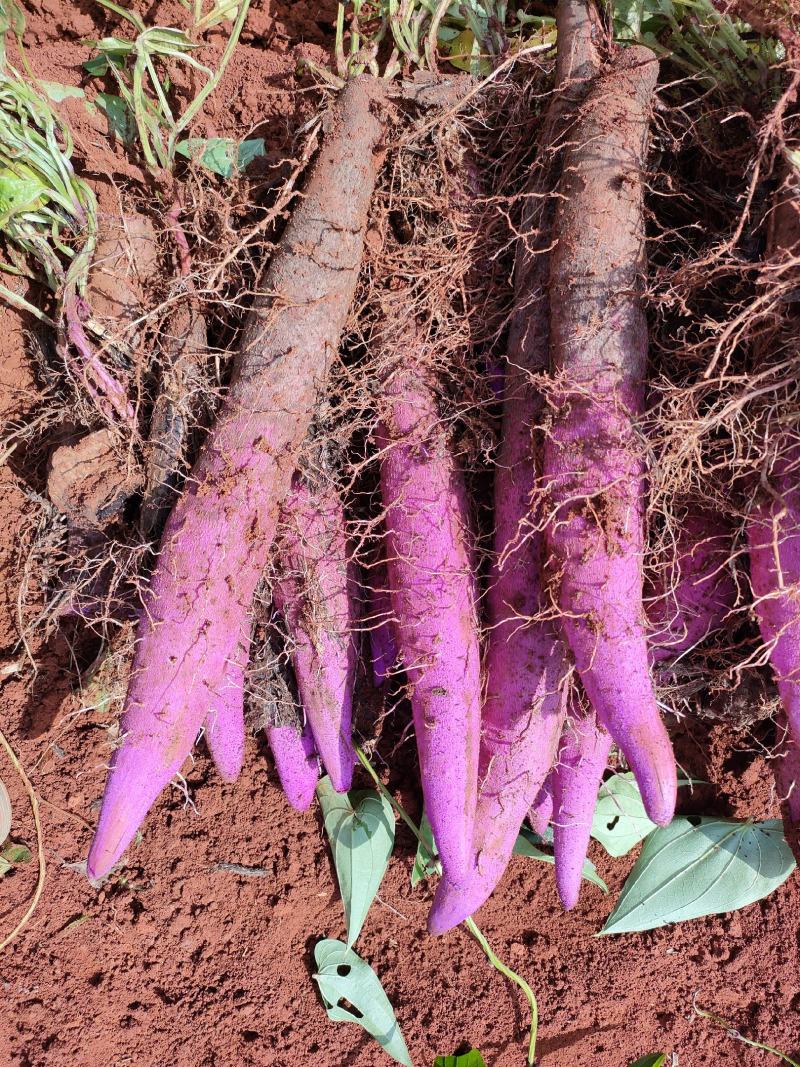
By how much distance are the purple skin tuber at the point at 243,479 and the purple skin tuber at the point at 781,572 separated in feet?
2.13

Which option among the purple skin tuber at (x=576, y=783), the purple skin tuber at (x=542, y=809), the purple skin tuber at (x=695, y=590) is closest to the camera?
the purple skin tuber at (x=695, y=590)

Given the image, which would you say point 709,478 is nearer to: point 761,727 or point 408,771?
point 761,727

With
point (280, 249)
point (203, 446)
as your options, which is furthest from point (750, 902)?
point (280, 249)

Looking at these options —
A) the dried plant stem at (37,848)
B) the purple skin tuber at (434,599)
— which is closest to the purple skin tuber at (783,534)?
the purple skin tuber at (434,599)

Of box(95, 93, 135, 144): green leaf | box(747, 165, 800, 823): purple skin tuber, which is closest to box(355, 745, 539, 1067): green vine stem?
box(747, 165, 800, 823): purple skin tuber

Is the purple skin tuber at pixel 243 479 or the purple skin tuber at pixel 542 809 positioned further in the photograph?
the purple skin tuber at pixel 542 809

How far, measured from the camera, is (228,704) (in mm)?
1159

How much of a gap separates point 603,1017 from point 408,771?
21.7 inches

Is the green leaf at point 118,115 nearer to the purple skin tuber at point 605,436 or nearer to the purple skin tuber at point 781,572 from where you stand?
the purple skin tuber at point 605,436

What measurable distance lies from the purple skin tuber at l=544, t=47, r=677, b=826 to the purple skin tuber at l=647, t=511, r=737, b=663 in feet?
0.40

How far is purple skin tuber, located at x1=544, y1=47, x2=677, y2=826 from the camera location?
3.03 ft

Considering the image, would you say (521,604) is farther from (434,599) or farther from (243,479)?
(243,479)

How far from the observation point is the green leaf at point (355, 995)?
3.96ft

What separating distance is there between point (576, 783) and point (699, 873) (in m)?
0.35
